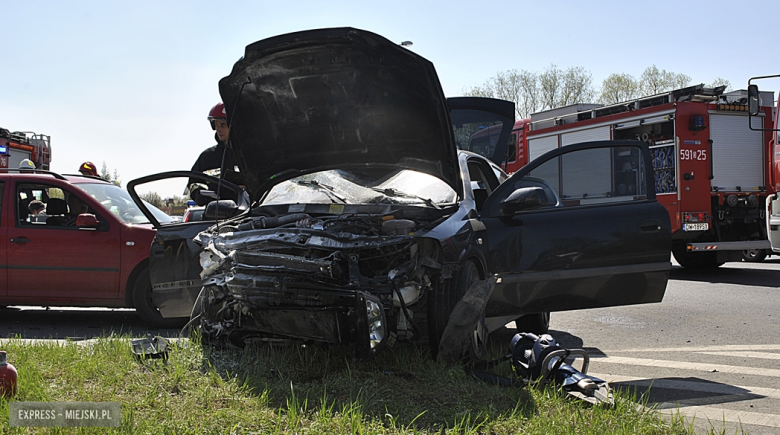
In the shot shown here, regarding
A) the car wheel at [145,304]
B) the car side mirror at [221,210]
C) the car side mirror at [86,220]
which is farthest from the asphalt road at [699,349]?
the car side mirror at [86,220]

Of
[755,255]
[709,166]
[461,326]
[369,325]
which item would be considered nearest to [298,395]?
[369,325]

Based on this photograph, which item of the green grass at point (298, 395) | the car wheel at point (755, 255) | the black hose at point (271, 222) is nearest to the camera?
the green grass at point (298, 395)

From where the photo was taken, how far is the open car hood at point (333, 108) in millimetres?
4516

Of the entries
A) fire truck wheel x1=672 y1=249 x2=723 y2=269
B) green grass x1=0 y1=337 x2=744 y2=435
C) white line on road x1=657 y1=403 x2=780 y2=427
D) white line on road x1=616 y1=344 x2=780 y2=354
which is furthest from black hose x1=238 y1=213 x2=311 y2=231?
fire truck wheel x1=672 y1=249 x2=723 y2=269

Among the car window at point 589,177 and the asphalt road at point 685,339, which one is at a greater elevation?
the car window at point 589,177

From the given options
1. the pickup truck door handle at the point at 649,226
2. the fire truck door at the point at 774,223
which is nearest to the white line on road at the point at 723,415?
the pickup truck door handle at the point at 649,226

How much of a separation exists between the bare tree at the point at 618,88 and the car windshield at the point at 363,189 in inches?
1738

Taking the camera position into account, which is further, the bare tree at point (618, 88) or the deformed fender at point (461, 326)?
the bare tree at point (618, 88)

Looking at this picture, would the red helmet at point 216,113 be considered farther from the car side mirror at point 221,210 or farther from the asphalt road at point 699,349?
the asphalt road at point 699,349

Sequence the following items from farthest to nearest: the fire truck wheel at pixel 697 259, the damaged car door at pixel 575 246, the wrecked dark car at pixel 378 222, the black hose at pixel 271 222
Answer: the fire truck wheel at pixel 697 259 → the damaged car door at pixel 575 246 → the black hose at pixel 271 222 → the wrecked dark car at pixel 378 222

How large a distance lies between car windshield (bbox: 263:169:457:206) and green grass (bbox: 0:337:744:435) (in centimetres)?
109

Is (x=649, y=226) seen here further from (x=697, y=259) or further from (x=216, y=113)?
(x=697, y=259)

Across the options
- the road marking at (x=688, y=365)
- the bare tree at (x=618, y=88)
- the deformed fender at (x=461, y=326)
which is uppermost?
the bare tree at (x=618, y=88)

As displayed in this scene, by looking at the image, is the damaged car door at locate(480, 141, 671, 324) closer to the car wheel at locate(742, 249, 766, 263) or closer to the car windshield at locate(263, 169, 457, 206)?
the car windshield at locate(263, 169, 457, 206)
